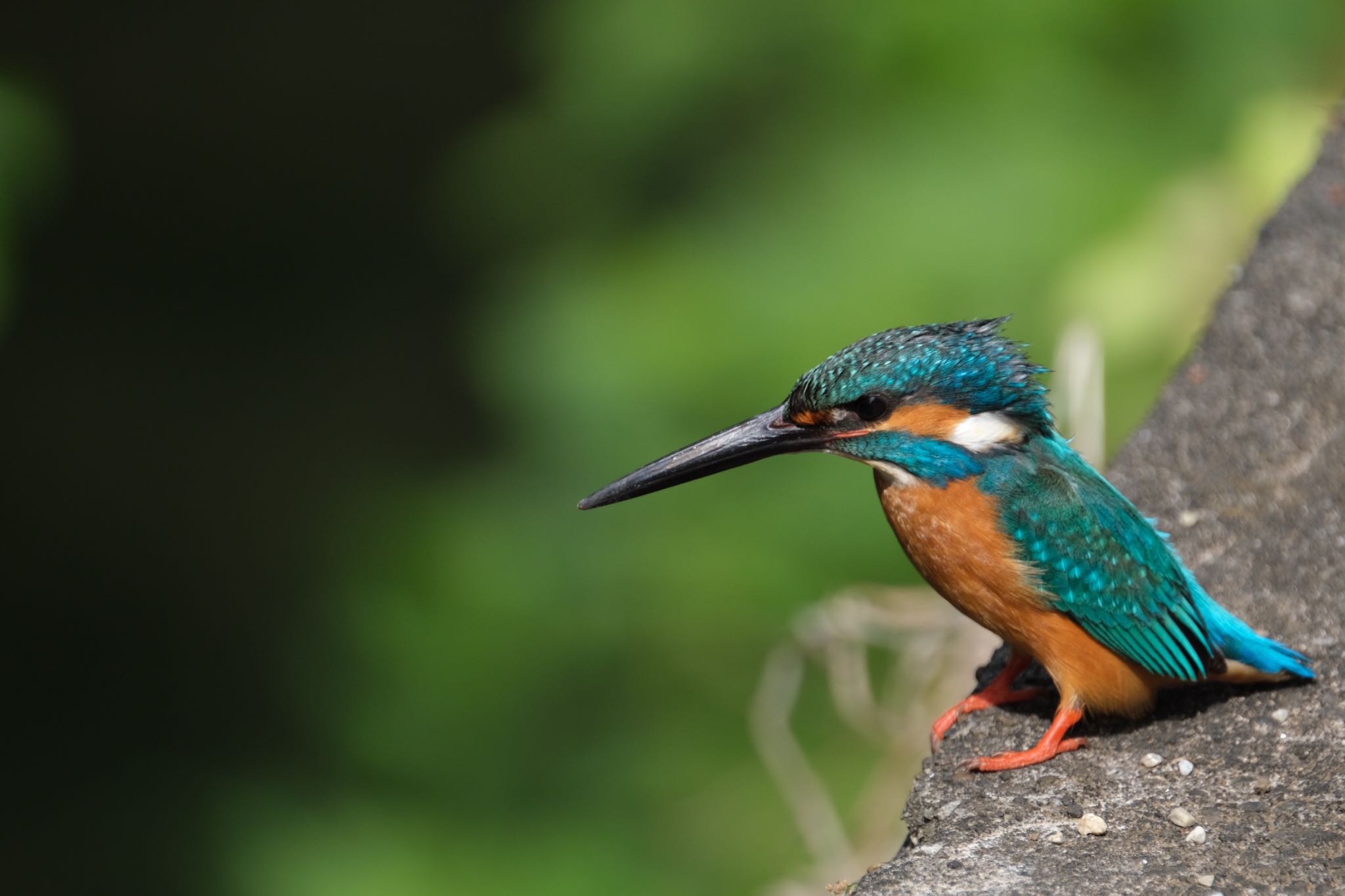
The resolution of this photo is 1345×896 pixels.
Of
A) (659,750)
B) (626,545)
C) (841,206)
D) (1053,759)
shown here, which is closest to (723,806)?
(659,750)

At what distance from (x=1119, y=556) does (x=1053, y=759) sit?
0.34m

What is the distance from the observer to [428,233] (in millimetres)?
5836

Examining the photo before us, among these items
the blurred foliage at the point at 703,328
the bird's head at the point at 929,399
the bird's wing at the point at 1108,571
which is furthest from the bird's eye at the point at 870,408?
the blurred foliage at the point at 703,328

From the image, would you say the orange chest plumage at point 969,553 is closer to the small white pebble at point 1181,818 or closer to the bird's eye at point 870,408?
the bird's eye at point 870,408

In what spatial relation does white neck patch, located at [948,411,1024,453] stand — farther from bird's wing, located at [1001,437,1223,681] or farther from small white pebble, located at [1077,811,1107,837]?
small white pebble, located at [1077,811,1107,837]

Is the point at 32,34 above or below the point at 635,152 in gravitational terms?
above

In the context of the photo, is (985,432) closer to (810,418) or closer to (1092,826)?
(810,418)

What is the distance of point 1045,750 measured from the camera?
2.37 meters

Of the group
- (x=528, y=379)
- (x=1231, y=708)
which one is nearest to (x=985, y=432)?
(x=1231, y=708)

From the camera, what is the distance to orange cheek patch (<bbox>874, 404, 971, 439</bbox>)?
8.04ft

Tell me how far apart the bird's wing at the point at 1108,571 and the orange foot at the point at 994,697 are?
0.24 m

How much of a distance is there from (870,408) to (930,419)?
0.32ft


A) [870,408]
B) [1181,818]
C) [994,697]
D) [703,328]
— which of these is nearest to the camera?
[1181,818]

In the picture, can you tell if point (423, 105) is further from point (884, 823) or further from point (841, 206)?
point (884, 823)
